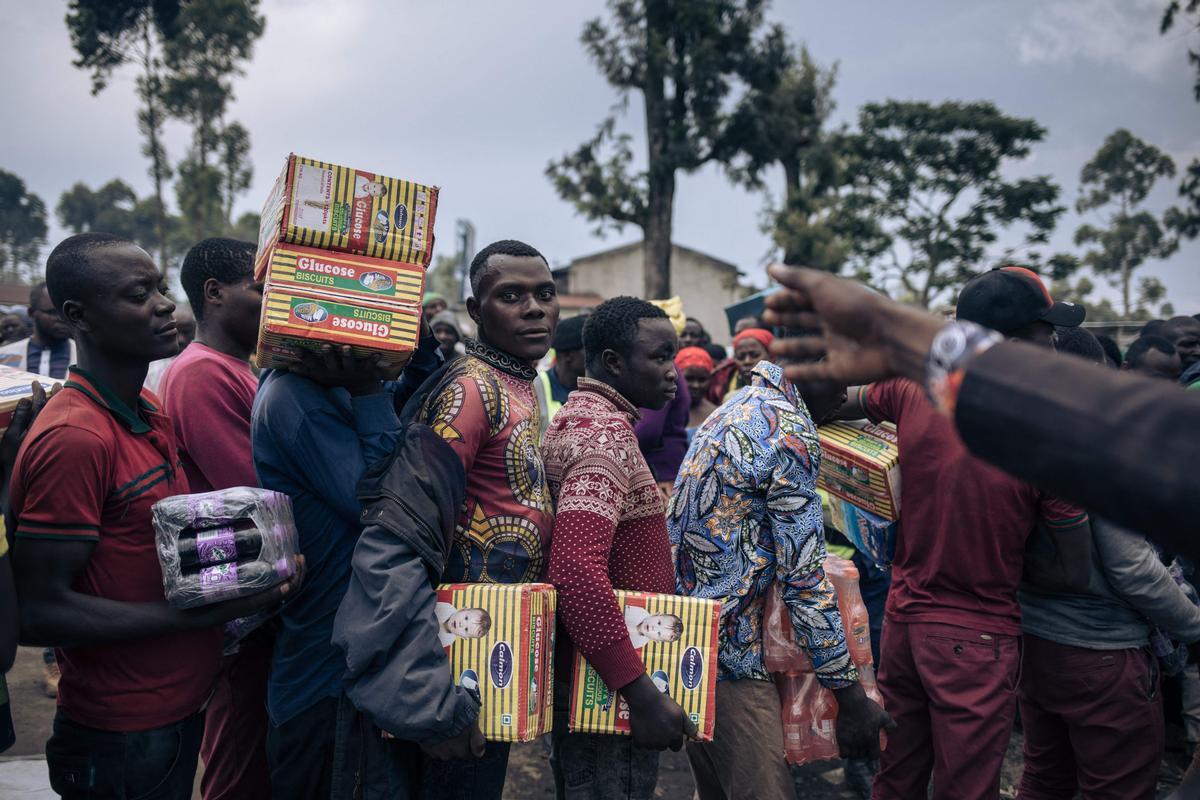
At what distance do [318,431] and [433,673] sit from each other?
0.76m

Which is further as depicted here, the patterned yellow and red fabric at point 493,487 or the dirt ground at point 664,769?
the dirt ground at point 664,769

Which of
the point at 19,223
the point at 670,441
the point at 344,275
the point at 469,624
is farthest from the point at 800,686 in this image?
the point at 19,223

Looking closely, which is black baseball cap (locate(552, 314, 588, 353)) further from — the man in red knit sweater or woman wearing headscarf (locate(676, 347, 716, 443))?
the man in red knit sweater

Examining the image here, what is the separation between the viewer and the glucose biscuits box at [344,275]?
1925mm

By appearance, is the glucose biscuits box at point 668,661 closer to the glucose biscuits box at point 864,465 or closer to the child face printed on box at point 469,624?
the child face printed on box at point 469,624

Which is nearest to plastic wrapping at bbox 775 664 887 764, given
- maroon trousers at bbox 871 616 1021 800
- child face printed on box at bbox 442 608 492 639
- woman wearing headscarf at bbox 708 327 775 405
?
maroon trousers at bbox 871 616 1021 800

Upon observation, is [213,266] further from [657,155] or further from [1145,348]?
[657,155]

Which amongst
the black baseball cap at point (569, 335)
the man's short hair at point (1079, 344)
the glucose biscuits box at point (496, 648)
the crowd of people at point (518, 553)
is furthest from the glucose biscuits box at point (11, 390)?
the man's short hair at point (1079, 344)

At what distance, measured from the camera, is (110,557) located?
2.09 m

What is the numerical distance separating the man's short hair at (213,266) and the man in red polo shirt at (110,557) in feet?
1.75

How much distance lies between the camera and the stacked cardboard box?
192 centimetres

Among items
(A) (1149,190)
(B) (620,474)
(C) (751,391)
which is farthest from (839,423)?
(A) (1149,190)

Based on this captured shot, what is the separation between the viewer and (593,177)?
23094mm

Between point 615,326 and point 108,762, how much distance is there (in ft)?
6.65
